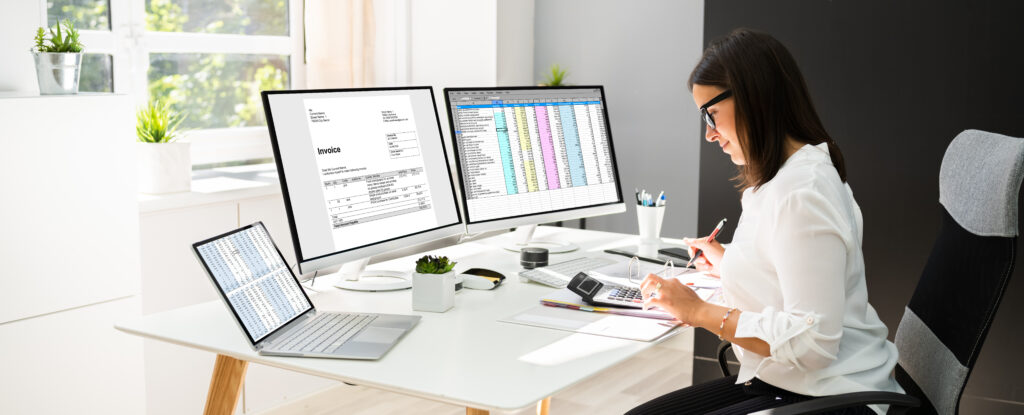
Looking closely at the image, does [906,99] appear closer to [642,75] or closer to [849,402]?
[642,75]

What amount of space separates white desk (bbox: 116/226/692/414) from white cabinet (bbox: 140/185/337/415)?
2.88ft

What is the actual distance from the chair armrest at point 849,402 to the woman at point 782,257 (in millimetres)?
71

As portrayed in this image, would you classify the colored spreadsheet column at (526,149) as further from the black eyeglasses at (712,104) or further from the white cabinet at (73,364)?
the white cabinet at (73,364)

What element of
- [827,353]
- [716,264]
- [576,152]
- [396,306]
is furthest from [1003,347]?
[396,306]

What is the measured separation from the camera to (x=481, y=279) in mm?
2230

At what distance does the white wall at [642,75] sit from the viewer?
4.15m

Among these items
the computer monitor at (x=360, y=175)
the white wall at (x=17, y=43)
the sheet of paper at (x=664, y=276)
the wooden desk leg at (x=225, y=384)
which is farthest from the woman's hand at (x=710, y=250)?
the white wall at (x=17, y=43)

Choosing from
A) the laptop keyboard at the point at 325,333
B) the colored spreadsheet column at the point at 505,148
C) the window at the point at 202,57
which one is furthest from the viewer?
the window at the point at 202,57

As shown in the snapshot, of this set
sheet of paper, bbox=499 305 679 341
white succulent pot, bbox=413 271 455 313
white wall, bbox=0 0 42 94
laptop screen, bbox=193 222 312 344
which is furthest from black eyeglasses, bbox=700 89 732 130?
white wall, bbox=0 0 42 94

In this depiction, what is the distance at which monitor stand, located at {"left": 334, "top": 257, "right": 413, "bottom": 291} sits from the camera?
2.18 meters

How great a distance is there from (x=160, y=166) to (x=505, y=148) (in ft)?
3.76

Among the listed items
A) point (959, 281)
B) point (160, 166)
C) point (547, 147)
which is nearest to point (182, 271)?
point (160, 166)

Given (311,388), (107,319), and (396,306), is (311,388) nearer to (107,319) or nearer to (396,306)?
(107,319)

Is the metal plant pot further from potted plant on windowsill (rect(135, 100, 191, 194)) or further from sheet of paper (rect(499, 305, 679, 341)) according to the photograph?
sheet of paper (rect(499, 305, 679, 341))
